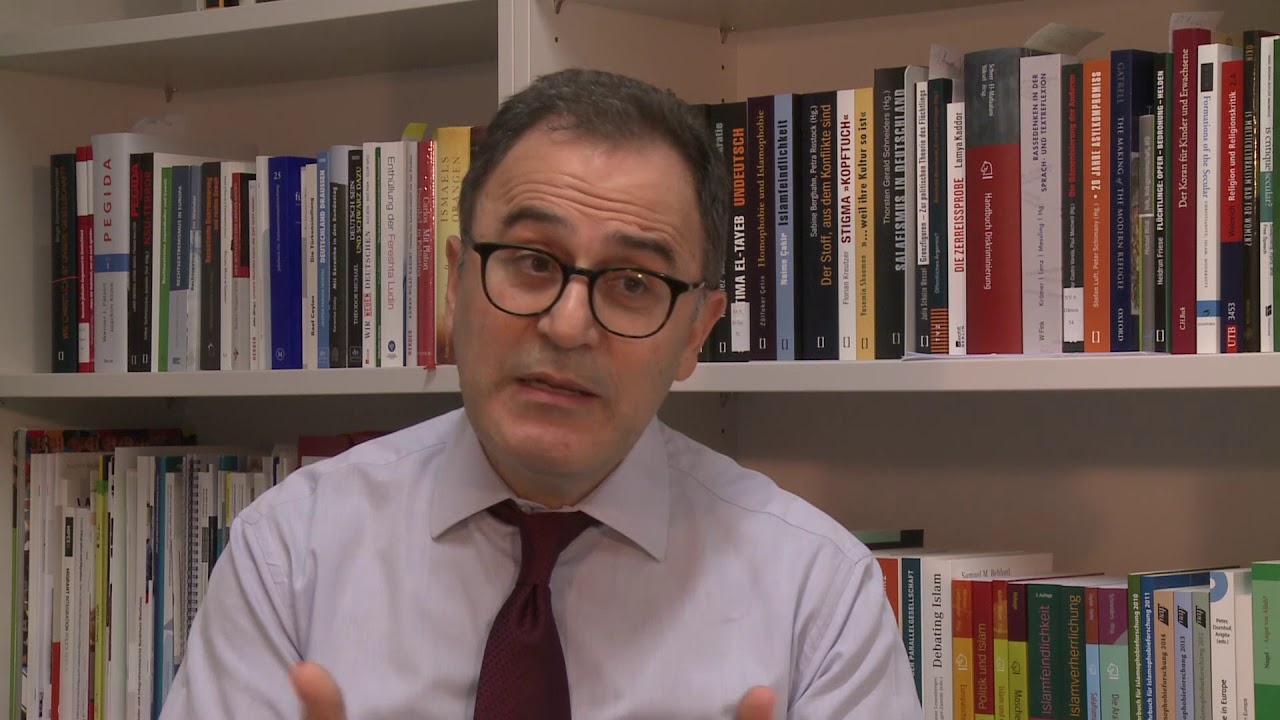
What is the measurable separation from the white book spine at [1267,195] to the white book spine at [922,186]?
1.12 feet

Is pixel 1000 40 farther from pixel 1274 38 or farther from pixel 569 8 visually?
pixel 569 8

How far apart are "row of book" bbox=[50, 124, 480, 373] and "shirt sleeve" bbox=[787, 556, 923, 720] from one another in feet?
2.24

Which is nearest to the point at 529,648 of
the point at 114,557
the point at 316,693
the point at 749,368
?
the point at 316,693

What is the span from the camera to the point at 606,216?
1202 mm

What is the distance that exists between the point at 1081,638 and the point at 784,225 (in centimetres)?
57

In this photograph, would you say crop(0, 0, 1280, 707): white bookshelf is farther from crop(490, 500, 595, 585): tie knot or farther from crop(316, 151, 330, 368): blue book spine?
crop(490, 500, 595, 585): tie knot

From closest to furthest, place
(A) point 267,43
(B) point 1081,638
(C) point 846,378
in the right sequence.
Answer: (B) point 1081,638
(C) point 846,378
(A) point 267,43

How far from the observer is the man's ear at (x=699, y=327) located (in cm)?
133

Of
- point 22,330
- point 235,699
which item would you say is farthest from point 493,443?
point 22,330

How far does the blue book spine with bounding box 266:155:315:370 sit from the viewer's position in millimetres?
1916

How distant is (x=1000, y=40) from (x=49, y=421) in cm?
153

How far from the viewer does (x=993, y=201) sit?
1.53 metres

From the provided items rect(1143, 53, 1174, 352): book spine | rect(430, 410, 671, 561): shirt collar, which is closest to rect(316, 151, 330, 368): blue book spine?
rect(430, 410, 671, 561): shirt collar

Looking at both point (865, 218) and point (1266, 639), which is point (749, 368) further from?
point (1266, 639)
